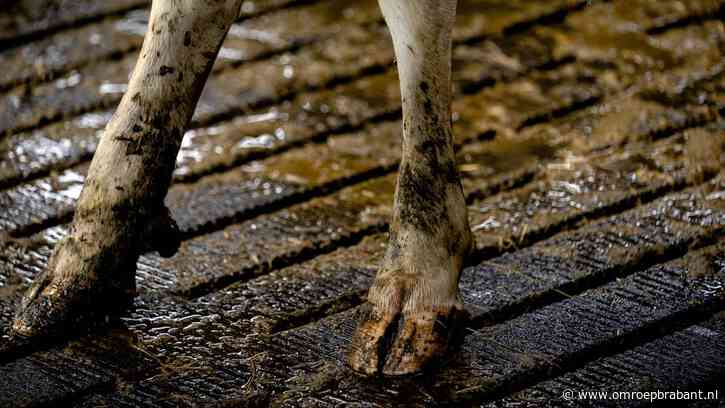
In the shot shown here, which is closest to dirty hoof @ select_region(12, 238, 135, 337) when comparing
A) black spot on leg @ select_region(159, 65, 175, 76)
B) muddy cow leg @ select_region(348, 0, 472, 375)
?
black spot on leg @ select_region(159, 65, 175, 76)

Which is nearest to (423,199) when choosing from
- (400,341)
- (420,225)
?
(420,225)

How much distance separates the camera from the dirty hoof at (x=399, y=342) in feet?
6.99

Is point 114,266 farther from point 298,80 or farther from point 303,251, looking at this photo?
point 298,80

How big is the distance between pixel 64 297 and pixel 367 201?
2.74ft

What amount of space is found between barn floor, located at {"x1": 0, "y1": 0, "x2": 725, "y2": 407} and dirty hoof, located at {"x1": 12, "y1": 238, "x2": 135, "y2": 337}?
1.5 inches

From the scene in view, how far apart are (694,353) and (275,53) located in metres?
1.92

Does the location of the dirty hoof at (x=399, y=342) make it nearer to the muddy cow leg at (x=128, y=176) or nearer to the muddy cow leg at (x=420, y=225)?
the muddy cow leg at (x=420, y=225)

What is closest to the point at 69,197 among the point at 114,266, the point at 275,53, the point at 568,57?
the point at 114,266

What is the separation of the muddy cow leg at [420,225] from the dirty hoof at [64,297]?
530 millimetres

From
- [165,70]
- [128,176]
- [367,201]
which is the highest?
[165,70]

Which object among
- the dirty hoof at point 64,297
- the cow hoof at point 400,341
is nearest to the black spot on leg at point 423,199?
the cow hoof at point 400,341

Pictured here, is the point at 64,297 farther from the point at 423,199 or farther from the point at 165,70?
the point at 423,199

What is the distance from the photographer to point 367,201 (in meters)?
2.88

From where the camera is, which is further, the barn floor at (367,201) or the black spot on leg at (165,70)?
the black spot on leg at (165,70)
